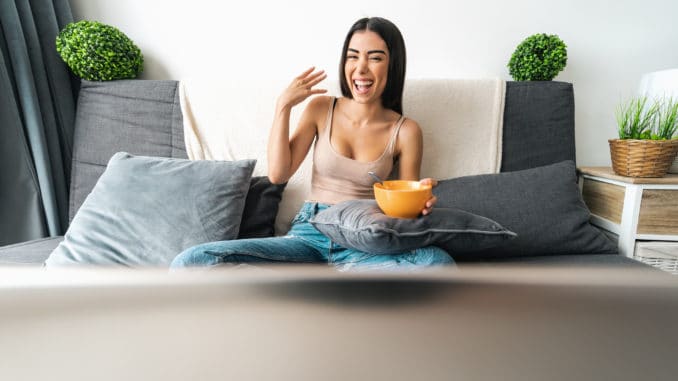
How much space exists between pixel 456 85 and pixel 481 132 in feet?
0.64

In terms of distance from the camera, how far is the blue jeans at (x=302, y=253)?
775 millimetres

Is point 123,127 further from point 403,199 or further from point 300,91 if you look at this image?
point 403,199

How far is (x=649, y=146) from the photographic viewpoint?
1110 millimetres

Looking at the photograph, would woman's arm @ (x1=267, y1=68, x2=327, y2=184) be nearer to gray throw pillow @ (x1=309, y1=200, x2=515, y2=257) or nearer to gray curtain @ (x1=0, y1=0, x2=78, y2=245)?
gray throw pillow @ (x1=309, y1=200, x2=515, y2=257)

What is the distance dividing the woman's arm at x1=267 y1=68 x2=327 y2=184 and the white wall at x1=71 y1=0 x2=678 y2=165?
430mm

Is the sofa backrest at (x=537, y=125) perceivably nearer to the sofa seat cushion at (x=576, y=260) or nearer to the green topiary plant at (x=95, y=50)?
the sofa seat cushion at (x=576, y=260)

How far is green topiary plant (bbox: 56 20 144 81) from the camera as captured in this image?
1.32 meters

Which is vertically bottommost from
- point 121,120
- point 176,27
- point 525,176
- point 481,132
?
point 525,176

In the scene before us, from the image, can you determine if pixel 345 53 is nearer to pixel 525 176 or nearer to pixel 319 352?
pixel 525 176

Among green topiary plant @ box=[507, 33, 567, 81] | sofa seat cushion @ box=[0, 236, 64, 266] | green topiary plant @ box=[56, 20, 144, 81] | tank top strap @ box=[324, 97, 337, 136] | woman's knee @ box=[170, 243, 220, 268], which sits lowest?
sofa seat cushion @ box=[0, 236, 64, 266]

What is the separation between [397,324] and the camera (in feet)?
0.39

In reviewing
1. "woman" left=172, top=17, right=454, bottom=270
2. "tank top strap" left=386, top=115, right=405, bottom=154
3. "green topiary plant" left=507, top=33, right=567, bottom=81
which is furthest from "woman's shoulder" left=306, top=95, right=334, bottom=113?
"green topiary plant" left=507, top=33, right=567, bottom=81

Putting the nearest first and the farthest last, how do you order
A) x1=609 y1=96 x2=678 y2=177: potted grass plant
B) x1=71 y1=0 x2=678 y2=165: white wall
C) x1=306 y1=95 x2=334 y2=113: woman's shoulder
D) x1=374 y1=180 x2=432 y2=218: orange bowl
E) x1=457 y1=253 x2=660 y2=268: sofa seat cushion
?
1. x1=374 y1=180 x2=432 y2=218: orange bowl
2. x1=457 y1=253 x2=660 y2=268: sofa seat cushion
3. x1=609 y1=96 x2=678 y2=177: potted grass plant
4. x1=306 y1=95 x2=334 y2=113: woman's shoulder
5. x1=71 y1=0 x2=678 y2=165: white wall

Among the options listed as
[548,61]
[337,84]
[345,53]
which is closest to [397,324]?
[345,53]
